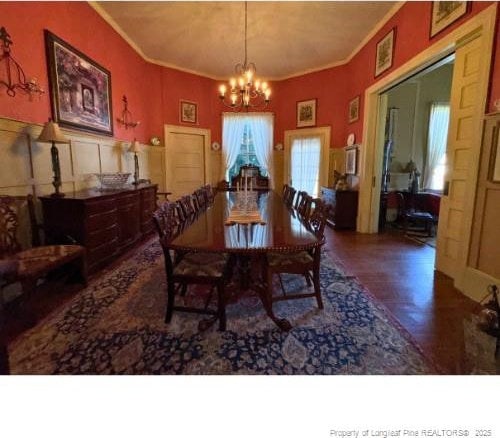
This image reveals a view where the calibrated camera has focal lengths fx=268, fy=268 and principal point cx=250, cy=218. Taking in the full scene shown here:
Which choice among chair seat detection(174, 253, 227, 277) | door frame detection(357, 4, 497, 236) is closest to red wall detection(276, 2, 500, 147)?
door frame detection(357, 4, 497, 236)

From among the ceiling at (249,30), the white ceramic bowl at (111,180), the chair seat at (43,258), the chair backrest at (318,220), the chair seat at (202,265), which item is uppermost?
the ceiling at (249,30)

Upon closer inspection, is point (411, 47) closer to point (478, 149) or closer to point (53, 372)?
point (478, 149)

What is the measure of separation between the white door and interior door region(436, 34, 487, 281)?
3.21 meters

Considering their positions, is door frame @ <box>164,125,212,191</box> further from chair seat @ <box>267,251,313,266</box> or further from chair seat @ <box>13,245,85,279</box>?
chair seat @ <box>267,251,313,266</box>

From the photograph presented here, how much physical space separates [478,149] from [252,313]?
2391 mm

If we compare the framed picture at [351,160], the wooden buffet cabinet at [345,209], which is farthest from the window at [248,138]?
the wooden buffet cabinet at [345,209]

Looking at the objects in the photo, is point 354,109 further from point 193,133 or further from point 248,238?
point 248,238

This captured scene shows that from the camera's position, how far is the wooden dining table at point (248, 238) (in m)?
1.59

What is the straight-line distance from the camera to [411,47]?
10.8 ft

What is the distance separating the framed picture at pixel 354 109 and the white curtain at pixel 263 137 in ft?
6.06

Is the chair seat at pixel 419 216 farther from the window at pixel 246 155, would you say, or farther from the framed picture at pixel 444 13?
the window at pixel 246 155

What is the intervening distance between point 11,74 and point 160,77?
3.60m

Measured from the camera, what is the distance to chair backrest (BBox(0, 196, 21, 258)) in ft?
7.31
